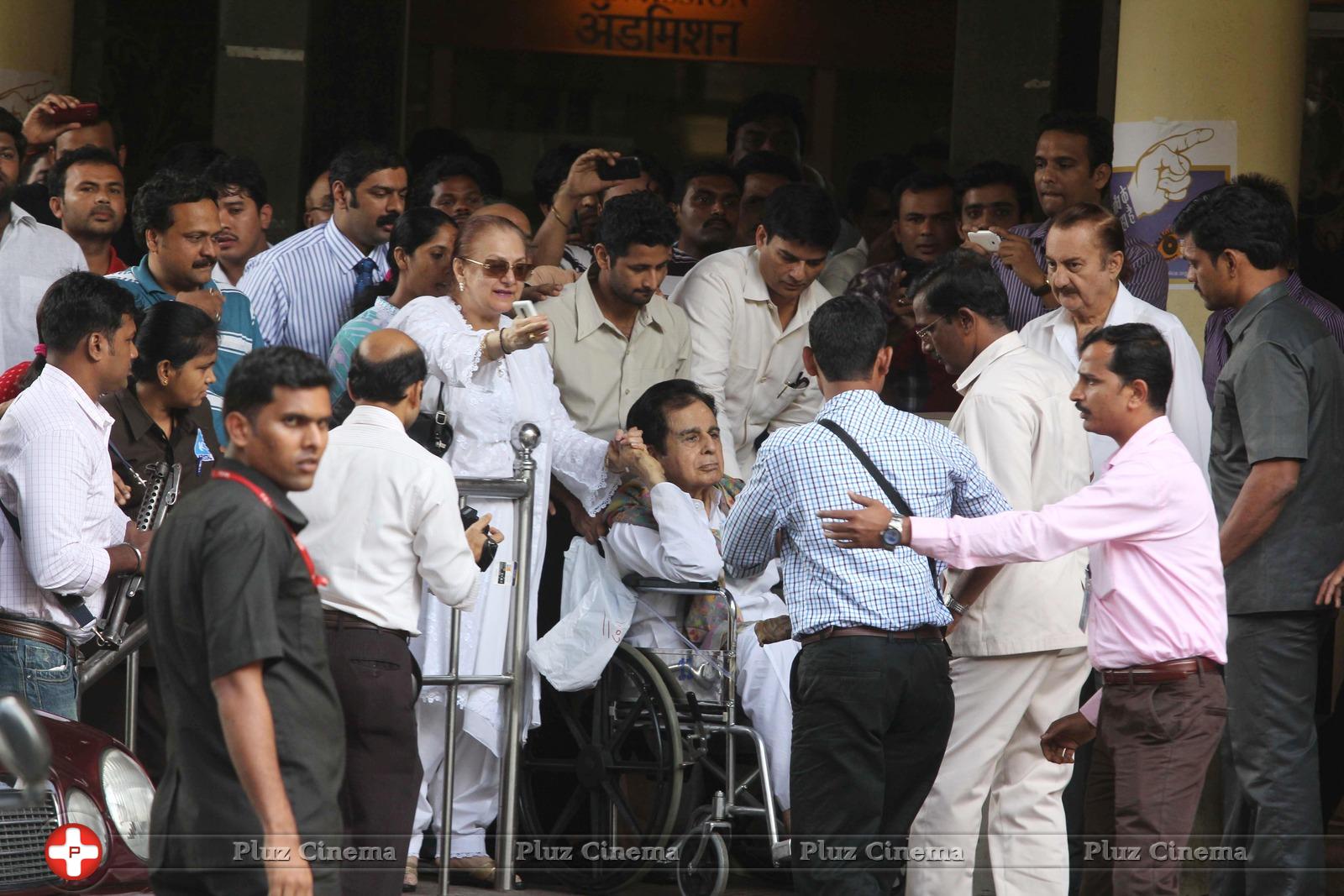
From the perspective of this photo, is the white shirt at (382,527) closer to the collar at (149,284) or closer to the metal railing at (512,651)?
the metal railing at (512,651)

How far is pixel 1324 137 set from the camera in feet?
31.1

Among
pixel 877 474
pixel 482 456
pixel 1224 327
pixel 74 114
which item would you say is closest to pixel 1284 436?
pixel 1224 327

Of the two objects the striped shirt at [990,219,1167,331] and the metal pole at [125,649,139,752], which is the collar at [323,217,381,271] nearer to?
the metal pole at [125,649,139,752]

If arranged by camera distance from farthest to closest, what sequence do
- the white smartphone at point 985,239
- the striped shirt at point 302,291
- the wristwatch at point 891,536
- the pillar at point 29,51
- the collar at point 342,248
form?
the pillar at point 29,51 < the collar at point 342,248 < the striped shirt at point 302,291 < the white smartphone at point 985,239 < the wristwatch at point 891,536

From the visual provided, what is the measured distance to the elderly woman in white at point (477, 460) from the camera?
572 cm

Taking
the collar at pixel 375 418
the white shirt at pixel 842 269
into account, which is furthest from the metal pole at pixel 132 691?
the white shirt at pixel 842 269

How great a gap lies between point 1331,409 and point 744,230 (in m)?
2.84

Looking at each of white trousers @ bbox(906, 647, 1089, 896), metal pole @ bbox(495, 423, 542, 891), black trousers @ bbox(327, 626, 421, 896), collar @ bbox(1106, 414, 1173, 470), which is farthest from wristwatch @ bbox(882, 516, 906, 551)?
metal pole @ bbox(495, 423, 542, 891)

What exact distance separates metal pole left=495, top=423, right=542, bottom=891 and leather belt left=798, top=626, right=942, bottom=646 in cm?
138

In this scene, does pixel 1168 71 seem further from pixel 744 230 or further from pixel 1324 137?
pixel 1324 137

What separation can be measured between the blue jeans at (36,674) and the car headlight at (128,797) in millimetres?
353

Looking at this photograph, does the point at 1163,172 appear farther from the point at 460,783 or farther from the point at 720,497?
the point at 460,783

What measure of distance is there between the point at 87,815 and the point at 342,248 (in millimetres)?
3014

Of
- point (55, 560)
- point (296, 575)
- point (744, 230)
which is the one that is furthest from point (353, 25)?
point (296, 575)
